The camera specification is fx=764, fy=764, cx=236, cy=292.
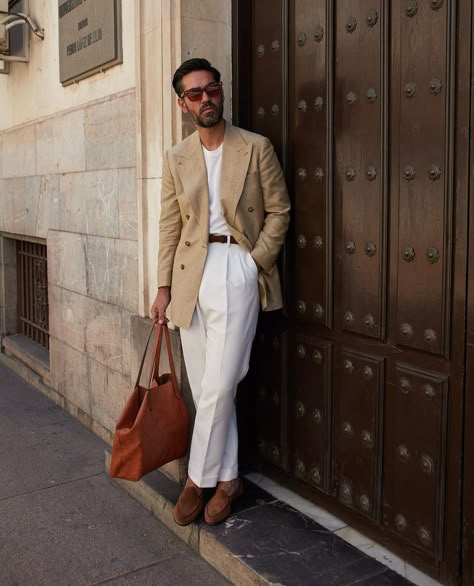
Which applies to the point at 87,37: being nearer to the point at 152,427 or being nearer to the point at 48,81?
the point at 48,81

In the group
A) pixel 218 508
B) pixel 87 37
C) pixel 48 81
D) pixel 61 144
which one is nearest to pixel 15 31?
pixel 48 81

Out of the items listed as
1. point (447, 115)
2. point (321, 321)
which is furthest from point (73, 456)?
point (447, 115)

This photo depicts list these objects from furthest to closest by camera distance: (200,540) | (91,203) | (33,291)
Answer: (33,291) < (91,203) < (200,540)

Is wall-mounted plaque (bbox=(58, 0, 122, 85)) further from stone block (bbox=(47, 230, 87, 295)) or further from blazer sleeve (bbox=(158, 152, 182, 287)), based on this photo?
blazer sleeve (bbox=(158, 152, 182, 287))

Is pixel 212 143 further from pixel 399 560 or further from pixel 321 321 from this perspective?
pixel 399 560

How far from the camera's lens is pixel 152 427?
3.71 m

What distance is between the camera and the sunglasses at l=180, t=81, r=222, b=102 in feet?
11.3

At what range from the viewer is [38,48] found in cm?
635

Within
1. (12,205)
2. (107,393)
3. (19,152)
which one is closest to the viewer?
(107,393)

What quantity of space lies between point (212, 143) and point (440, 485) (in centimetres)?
184

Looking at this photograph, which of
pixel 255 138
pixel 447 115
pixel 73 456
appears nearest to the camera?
pixel 447 115

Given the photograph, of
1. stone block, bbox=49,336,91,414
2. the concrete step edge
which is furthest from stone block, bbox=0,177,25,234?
the concrete step edge

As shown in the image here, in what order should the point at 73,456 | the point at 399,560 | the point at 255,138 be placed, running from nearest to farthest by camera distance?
the point at 399,560 < the point at 255,138 < the point at 73,456

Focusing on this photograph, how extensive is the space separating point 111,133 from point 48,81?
4.90 feet
